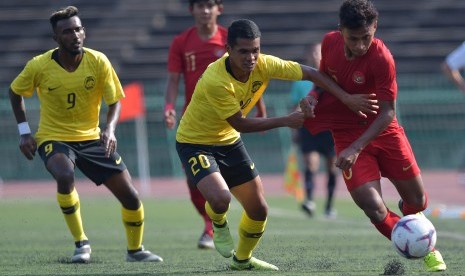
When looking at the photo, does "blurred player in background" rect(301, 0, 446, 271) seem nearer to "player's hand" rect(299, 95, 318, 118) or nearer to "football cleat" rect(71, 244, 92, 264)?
"player's hand" rect(299, 95, 318, 118)

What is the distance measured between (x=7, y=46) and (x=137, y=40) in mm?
3443

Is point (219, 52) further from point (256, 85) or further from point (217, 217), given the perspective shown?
point (217, 217)

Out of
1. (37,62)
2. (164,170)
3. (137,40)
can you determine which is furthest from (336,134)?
(137,40)

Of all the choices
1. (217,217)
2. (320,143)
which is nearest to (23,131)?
(217,217)

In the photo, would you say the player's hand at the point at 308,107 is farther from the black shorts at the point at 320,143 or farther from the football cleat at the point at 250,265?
the black shorts at the point at 320,143

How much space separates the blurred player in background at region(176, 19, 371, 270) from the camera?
24.5 ft

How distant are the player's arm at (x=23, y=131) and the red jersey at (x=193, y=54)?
1.82 m

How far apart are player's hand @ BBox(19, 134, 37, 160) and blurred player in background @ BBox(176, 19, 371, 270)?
4.18 ft

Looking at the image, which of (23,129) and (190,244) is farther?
(190,244)

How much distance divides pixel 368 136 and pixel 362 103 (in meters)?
0.24

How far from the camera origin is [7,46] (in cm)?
2761

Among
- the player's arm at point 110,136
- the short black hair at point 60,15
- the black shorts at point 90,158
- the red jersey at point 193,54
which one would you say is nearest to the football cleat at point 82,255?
the black shorts at point 90,158

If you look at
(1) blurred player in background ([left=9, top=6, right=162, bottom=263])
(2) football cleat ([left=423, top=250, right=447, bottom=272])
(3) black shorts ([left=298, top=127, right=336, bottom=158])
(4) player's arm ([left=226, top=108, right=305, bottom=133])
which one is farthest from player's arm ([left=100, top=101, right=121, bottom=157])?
(3) black shorts ([left=298, top=127, right=336, bottom=158])

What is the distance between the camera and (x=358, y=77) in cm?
747
